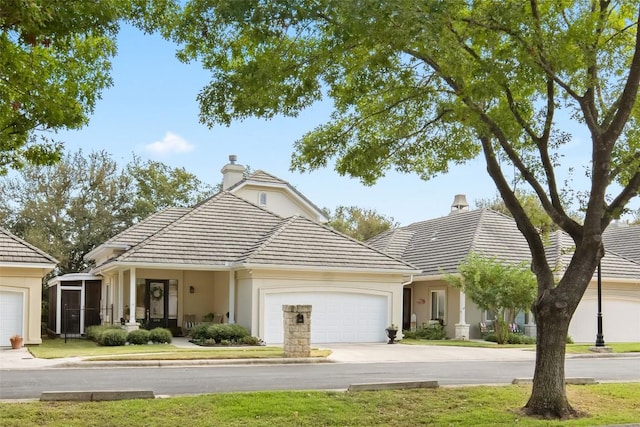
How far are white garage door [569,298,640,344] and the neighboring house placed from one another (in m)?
21.5

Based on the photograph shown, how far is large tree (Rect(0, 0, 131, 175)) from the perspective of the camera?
8344 millimetres

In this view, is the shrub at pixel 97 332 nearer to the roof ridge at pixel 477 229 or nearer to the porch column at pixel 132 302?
the porch column at pixel 132 302

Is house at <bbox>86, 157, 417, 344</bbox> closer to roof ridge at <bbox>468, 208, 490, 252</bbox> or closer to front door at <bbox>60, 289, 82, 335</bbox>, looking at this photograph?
front door at <bbox>60, 289, 82, 335</bbox>

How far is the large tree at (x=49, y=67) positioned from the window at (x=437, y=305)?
24.3m

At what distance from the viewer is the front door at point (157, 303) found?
2833cm

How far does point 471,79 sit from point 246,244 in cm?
1816

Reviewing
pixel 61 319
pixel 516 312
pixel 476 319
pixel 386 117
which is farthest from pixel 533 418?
pixel 61 319

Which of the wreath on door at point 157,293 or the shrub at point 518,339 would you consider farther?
the wreath on door at point 157,293

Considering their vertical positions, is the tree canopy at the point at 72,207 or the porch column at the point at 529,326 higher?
the tree canopy at the point at 72,207

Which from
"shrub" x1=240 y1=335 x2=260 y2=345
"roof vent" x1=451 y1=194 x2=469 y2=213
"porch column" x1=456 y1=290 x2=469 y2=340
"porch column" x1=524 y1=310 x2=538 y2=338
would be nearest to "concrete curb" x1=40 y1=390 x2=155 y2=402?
"shrub" x1=240 y1=335 x2=260 y2=345

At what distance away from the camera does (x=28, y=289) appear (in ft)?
84.4

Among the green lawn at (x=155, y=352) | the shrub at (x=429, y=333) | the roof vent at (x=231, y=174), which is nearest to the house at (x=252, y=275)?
the shrub at (x=429, y=333)

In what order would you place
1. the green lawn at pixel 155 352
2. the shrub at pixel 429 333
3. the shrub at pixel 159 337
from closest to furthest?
the green lawn at pixel 155 352 → the shrub at pixel 159 337 → the shrub at pixel 429 333

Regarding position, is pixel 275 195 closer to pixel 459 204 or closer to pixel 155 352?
pixel 459 204
